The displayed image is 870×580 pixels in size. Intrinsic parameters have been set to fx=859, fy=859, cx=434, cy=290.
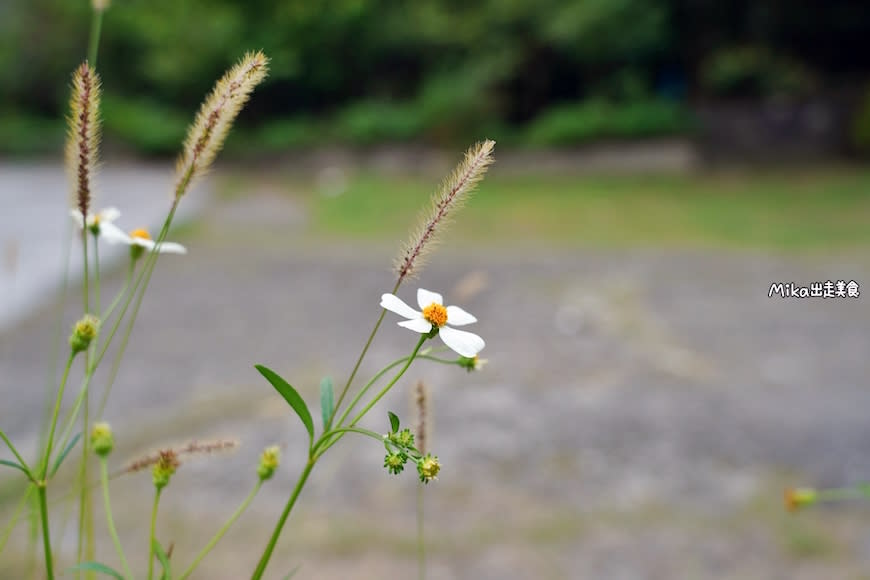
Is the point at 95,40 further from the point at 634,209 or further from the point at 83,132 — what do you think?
the point at 634,209

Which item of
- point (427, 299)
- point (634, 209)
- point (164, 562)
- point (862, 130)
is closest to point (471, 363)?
point (427, 299)

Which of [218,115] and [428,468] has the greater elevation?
[218,115]

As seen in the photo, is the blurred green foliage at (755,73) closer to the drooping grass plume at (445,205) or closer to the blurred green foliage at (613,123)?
the blurred green foliage at (613,123)

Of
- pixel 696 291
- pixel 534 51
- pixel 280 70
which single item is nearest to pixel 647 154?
pixel 534 51

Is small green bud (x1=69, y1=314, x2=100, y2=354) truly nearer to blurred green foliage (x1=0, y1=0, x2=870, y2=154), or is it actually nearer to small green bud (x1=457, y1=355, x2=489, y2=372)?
small green bud (x1=457, y1=355, x2=489, y2=372)

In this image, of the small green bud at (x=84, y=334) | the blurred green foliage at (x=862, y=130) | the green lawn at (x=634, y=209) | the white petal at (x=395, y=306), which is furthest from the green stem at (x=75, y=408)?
the blurred green foliage at (x=862, y=130)
